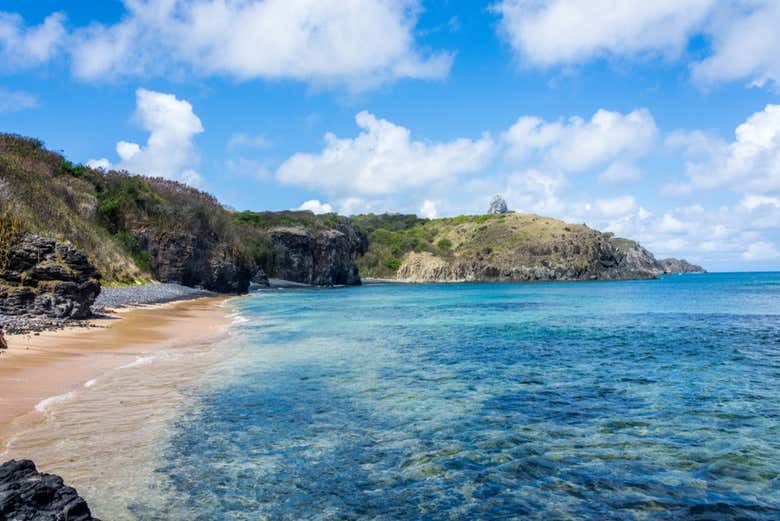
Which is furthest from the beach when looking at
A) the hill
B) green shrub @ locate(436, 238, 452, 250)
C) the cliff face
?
green shrub @ locate(436, 238, 452, 250)

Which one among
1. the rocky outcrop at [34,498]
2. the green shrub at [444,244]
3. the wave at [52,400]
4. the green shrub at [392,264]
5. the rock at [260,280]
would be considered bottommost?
the wave at [52,400]

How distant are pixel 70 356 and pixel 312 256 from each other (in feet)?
303

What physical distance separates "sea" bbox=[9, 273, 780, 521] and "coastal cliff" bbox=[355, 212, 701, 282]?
419 feet

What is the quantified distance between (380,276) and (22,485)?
493 ft

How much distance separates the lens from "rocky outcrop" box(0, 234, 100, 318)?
69.8 ft

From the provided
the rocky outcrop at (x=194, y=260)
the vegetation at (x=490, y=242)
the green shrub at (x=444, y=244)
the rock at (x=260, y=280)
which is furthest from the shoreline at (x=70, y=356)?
the green shrub at (x=444, y=244)

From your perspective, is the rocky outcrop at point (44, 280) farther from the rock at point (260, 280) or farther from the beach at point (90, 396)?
the rock at point (260, 280)

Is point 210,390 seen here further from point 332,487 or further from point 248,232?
point 248,232

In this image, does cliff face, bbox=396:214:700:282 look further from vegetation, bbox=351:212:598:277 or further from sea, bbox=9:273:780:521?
sea, bbox=9:273:780:521

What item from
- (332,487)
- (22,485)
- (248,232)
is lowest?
(332,487)

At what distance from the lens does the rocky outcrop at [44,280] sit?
2127 cm

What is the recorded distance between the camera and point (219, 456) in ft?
25.6

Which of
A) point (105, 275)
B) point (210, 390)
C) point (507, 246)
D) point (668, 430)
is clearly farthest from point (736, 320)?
point (507, 246)

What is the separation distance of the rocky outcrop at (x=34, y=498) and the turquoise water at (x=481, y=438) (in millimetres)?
1164
